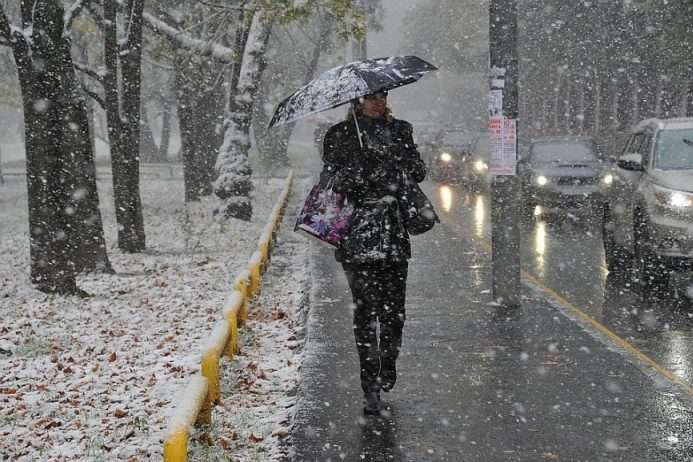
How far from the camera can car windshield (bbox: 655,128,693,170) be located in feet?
35.5

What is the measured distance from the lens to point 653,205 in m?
10.3

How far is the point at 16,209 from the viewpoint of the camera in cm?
3058

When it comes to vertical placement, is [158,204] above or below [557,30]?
below

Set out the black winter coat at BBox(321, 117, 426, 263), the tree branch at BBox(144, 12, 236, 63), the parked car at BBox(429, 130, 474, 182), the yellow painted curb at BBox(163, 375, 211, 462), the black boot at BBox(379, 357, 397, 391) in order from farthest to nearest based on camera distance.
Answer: the parked car at BBox(429, 130, 474, 182), the tree branch at BBox(144, 12, 236, 63), the black boot at BBox(379, 357, 397, 391), the black winter coat at BBox(321, 117, 426, 263), the yellow painted curb at BBox(163, 375, 211, 462)

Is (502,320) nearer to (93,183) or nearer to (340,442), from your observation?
(340,442)

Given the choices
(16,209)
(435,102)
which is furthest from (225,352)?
(435,102)

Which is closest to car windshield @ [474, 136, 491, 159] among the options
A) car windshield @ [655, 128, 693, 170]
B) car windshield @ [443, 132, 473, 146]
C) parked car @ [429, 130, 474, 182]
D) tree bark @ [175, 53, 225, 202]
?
parked car @ [429, 130, 474, 182]

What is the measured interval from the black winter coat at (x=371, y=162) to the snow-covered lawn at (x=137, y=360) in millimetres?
1405

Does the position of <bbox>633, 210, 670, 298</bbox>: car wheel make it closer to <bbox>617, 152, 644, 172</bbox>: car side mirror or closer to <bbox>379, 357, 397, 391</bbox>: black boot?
<bbox>617, 152, 644, 172</bbox>: car side mirror

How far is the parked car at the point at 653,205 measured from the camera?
32.6 feet

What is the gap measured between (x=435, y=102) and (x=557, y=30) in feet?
162

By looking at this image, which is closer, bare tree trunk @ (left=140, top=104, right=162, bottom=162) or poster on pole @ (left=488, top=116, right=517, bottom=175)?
poster on pole @ (left=488, top=116, right=517, bottom=175)

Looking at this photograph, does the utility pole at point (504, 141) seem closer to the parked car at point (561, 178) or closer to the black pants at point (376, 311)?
the black pants at point (376, 311)

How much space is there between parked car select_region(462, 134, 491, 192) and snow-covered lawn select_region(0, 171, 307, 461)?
36.5 ft
